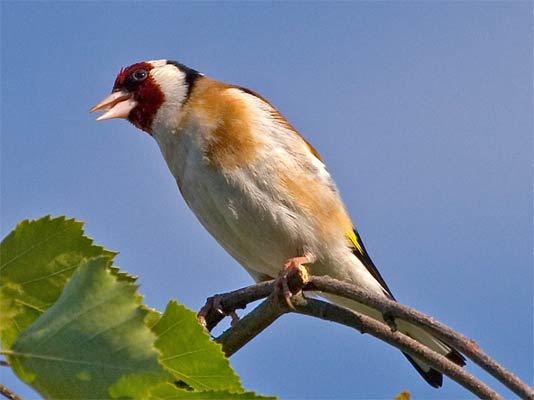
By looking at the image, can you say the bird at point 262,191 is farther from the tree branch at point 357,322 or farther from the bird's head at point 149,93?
the tree branch at point 357,322

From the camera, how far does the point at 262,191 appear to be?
4750 millimetres

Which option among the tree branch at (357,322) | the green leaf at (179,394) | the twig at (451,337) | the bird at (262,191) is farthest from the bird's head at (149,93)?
the green leaf at (179,394)

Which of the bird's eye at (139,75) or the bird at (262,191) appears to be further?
the bird's eye at (139,75)

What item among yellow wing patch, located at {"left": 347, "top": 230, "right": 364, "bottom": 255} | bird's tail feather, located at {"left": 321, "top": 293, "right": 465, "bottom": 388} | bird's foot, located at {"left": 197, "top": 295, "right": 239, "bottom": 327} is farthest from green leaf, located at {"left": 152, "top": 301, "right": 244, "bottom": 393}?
yellow wing patch, located at {"left": 347, "top": 230, "right": 364, "bottom": 255}

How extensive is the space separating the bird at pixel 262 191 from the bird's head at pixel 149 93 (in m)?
0.12

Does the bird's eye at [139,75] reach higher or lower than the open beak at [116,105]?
higher

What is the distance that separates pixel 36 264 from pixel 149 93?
4135 millimetres

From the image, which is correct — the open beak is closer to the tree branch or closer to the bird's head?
the bird's head

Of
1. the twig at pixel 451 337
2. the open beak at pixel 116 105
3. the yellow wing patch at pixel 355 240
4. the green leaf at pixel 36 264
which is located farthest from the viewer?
the open beak at pixel 116 105

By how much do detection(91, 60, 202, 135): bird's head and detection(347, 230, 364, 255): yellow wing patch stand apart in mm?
1233

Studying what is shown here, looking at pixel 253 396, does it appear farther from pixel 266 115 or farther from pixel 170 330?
pixel 266 115

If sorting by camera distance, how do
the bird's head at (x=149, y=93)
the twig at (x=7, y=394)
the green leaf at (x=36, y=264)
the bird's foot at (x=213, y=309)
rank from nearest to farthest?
1. the twig at (x=7, y=394)
2. the green leaf at (x=36, y=264)
3. the bird's foot at (x=213, y=309)
4. the bird's head at (x=149, y=93)

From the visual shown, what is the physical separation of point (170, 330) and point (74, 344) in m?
0.36

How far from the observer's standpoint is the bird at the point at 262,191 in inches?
187
